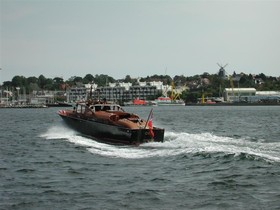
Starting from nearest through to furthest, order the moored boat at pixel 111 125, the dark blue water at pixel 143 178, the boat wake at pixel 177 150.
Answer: the dark blue water at pixel 143 178, the boat wake at pixel 177 150, the moored boat at pixel 111 125

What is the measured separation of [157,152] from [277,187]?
11230 mm

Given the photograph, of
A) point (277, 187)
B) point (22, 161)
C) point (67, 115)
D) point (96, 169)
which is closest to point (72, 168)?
point (96, 169)

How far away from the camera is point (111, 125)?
36.5 m

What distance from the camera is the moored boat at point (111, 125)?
3397 centimetres

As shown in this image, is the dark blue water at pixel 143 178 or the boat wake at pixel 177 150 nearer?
the dark blue water at pixel 143 178

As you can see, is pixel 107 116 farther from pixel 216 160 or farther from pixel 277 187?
pixel 277 187

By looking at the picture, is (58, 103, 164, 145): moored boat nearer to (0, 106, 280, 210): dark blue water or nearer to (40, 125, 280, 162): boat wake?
(40, 125, 280, 162): boat wake

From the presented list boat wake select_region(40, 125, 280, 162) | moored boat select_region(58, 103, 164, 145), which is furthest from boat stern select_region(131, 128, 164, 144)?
boat wake select_region(40, 125, 280, 162)

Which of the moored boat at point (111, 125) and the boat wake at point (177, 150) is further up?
the moored boat at point (111, 125)

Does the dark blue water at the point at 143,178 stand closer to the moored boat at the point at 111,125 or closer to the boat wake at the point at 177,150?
the boat wake at the point at 177,150

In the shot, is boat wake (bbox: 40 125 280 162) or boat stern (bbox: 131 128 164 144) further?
boat stern (bbox: 131 128 164 144)

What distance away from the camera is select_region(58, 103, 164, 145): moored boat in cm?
3397

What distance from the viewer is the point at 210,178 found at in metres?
21.5

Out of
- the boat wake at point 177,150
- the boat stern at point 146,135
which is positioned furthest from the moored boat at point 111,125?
the boat wake at point 177,150
